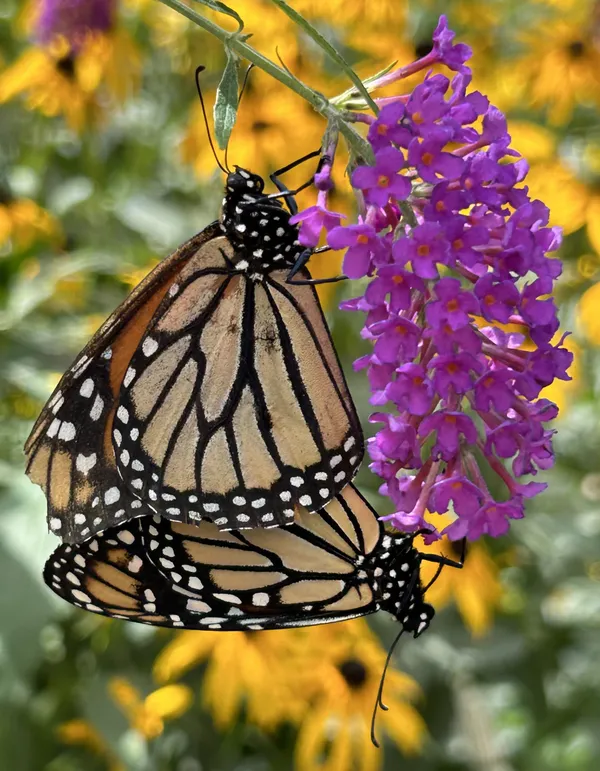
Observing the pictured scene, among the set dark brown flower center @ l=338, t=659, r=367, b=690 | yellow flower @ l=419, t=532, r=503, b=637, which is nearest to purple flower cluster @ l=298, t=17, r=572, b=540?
dark brown flower center @ l=338, t=659, r=367, b=690

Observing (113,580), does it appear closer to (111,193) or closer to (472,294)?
(472,294)

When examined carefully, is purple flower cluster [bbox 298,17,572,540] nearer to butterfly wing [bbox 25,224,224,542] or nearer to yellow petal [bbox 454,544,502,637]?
butterfly wing [bbox 25,224,224,542]

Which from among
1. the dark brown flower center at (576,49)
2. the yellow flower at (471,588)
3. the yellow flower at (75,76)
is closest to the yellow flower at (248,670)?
the yellow flower at (471,588)

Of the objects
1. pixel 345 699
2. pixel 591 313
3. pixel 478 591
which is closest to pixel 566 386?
pixel 591 313

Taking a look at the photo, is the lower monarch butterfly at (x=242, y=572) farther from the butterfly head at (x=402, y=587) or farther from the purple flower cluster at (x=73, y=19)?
the purple flower cluster at (x=73, y=19)

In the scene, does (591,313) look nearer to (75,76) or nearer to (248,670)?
(248,670)

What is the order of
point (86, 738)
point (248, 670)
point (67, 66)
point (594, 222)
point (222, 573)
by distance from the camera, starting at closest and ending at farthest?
point (222, 573)
point (248, 670)
point (86, 738)
point (594, 222)
point (67, 66)

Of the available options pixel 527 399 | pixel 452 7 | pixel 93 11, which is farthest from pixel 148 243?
pixel 527 399
